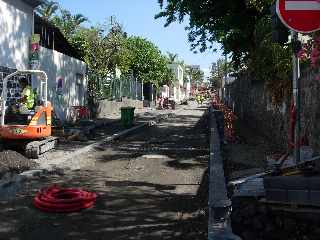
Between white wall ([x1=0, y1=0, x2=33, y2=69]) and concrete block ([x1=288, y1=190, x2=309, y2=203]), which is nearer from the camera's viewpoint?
concrete block ([x1=288, y1=190, x2=309, y2=203])

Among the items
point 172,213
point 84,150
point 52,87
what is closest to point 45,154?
point 84,150

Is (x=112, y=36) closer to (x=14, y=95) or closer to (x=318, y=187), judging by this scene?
(x=14, y=95)

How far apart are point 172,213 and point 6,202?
2.64 m

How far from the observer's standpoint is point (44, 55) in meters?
20.4

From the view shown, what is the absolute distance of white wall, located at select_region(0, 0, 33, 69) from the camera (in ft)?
54.7

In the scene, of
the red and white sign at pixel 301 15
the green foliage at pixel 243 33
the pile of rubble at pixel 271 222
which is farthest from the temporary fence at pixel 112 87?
the pile of rubble at pixel 271 222

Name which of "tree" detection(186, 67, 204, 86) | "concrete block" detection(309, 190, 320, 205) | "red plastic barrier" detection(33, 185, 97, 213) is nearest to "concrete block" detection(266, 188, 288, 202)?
"concrete block" detection(309, 190, 320, 205)

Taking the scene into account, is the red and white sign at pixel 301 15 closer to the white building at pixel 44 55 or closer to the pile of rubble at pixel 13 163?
the pile of rubble at pixel 13 163

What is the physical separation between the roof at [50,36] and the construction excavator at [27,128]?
899 cm

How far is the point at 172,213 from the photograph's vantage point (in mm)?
7438

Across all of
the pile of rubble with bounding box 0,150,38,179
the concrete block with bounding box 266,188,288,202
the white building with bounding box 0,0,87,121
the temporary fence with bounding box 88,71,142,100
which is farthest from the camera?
the temporary fence with bounding box 88,71,142,100

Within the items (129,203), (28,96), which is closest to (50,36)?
(28,96)

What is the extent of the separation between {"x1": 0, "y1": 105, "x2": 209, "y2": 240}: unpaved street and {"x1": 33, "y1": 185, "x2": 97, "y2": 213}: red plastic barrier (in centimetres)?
14

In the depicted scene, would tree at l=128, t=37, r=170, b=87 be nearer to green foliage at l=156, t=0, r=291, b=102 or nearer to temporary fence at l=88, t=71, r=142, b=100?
temporary fence at l=88, t=71, r=142, b=100
